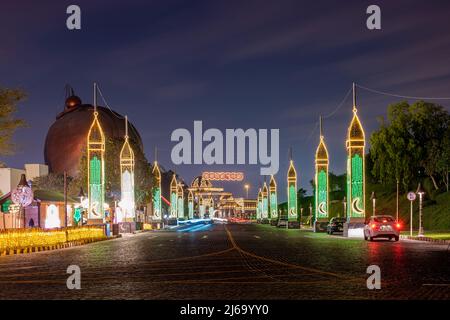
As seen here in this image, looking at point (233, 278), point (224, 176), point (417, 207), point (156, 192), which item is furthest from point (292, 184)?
point (224, 176)

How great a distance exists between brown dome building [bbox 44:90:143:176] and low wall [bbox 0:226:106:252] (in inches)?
3782

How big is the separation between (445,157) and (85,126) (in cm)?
9523

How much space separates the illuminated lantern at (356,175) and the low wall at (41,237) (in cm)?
1781

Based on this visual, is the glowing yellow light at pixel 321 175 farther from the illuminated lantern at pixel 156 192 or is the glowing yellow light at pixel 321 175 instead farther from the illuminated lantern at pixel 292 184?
the illuminated lantern at pixel 156 192

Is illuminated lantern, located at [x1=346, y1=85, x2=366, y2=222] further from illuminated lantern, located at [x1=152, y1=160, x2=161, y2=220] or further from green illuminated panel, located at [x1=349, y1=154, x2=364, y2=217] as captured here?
illuminated lantern, located at [x1=152, y1=160, x2=161, y2=220]

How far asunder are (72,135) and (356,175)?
106704 millimetres

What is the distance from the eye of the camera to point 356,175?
146 feet

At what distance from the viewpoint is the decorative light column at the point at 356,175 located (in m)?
44.3

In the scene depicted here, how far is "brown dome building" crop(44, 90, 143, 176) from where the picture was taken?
138625mm

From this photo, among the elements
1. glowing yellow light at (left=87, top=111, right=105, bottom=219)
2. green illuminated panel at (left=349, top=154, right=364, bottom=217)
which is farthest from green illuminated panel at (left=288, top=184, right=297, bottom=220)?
glowing yellow light at (left=87, top=111, right=105, bottom=219)
